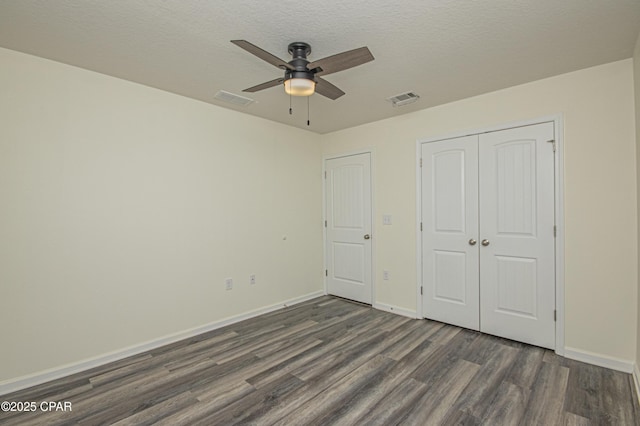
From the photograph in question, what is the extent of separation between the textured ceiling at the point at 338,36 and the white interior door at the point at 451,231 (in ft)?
2.69

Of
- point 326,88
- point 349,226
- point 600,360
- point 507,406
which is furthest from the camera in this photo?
point 349,226

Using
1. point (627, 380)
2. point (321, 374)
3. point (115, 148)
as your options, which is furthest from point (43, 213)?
point (627, 380)

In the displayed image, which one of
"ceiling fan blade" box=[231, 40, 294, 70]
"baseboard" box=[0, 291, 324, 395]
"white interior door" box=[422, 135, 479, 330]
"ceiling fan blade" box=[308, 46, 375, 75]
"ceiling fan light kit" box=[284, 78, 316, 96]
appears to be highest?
"ceiling fan blade" box=[308, 46, 375, 75]

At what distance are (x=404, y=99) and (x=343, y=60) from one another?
1.60 m

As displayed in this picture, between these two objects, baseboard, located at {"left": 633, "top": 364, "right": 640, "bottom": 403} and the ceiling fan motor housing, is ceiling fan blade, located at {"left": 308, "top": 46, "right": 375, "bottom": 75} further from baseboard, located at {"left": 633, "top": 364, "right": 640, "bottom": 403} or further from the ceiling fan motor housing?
baseboard, located at {"left": 633, "top": 364, "right": 640, "bottom": 403}

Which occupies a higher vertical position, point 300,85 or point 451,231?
point 300,85

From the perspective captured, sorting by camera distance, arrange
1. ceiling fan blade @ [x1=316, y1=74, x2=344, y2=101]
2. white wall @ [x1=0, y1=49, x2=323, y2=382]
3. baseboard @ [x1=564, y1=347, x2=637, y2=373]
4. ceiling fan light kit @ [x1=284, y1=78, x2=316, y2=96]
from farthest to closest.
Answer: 1. baseboard @ [x1=564, y1=347, x2=637, y2=373]
2. white wall @ [x1=0, y1=49, x2=323, y2=382]
3. ceiling fan blade @ [x1=316, y1=74, x2=344, y2=101]
4. ceiling fan light kit @ [x1=284, y1=78, x2=316, y2=96]

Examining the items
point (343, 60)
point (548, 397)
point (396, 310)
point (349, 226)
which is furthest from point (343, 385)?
point (349, 226)

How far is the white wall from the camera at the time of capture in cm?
234

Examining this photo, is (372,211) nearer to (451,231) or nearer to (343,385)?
(451,231)

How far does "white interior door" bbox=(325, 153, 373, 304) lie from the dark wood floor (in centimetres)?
126

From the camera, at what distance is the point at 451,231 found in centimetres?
347

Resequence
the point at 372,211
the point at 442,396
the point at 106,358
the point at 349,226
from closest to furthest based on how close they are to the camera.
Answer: the point at 442,396, the point at 106,358, the point at 372,211, the point at 349,226

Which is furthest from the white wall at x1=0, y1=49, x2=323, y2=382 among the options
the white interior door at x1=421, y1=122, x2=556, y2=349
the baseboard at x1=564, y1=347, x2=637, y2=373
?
the baseboard at x1=564, y1=347, x2=637, y2=373
